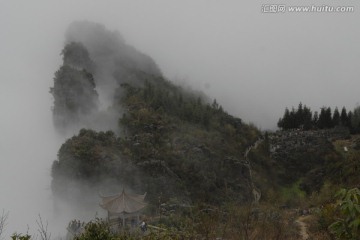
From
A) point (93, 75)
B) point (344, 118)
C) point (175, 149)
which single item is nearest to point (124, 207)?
point (175, 149)

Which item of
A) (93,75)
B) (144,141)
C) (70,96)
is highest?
(93,75)

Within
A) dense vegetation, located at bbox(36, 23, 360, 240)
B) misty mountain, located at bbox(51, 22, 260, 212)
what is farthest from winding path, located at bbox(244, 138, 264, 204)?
misty mountain, located at bbox(51, 22, 260, 212)

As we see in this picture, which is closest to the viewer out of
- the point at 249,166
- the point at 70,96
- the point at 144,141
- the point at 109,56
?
the point at 144,141

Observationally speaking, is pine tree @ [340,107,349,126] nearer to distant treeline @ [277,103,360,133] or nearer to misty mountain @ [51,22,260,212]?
distant treeline @ [277,103,360,133]

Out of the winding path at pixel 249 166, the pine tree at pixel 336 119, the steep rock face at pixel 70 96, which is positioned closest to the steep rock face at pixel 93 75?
the steep rock face at pixel 70 96

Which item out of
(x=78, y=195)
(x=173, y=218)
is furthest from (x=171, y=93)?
(x=173, y=218)

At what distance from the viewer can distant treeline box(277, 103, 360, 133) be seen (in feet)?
137

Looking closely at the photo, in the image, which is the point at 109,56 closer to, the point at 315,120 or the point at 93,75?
the point at 93,75

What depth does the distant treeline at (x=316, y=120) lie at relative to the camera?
1645 inches

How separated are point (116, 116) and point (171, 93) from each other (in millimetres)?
9496

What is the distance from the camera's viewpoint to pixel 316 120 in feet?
139

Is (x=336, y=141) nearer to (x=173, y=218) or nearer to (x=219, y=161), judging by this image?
(x=219, y=161)

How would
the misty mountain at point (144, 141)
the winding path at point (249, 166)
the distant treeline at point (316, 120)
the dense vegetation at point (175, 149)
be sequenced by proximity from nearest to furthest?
the dense vegetation at point (175, 149) < the misty mountain at point (144, 141) < the winding path at point (249, 166) < the distant treeline at point (316, 120)

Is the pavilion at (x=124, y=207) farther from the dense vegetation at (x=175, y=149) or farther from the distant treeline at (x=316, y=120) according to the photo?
the distant treeline at (x=316, y=120)
